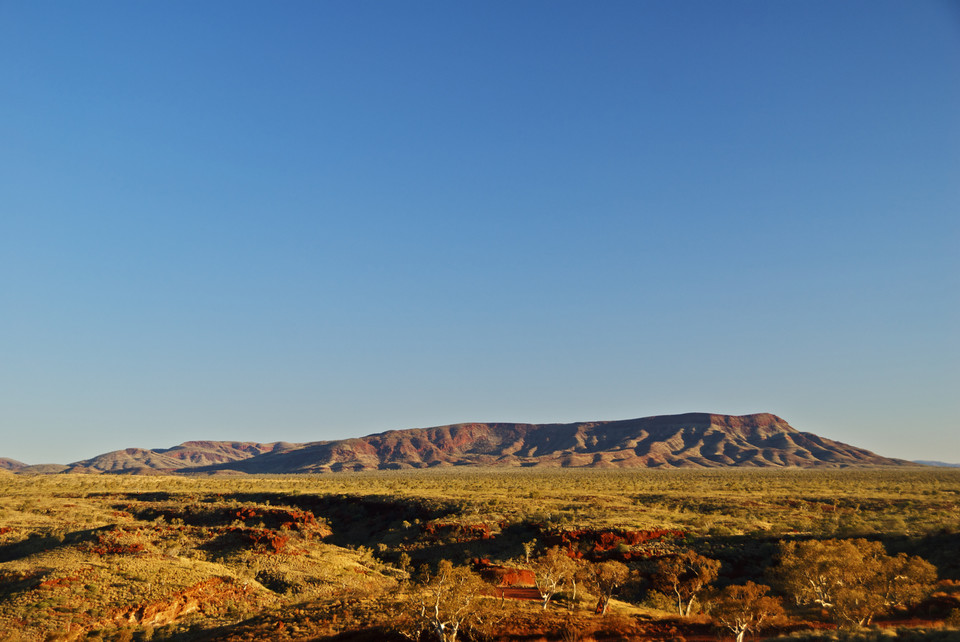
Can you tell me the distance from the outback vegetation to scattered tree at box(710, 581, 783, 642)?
82 millimetres

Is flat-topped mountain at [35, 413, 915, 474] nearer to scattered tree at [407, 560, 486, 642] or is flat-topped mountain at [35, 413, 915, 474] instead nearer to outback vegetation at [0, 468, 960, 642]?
outback vegetation at [0, 468, 960, 642]

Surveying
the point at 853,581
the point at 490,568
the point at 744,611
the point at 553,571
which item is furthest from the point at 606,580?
the point at 853,581

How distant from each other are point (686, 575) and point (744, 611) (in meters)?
10.1

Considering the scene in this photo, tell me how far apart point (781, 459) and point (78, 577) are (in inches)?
6328

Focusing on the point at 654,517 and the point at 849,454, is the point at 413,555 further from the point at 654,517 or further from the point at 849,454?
the point at 849,454

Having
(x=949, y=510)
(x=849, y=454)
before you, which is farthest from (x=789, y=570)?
(x=849, y=454)

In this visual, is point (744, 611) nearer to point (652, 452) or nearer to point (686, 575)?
point (686, 575)

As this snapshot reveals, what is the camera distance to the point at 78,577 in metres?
27.8

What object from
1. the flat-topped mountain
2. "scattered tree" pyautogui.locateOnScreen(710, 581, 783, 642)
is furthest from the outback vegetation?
the flat-topped mountain

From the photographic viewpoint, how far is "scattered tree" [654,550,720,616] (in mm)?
27166

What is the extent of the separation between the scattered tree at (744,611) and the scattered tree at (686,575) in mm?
3485

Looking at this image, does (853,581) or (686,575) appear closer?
(853,581)

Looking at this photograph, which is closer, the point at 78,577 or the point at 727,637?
the point at 727,637

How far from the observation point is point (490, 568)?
1313 inches
